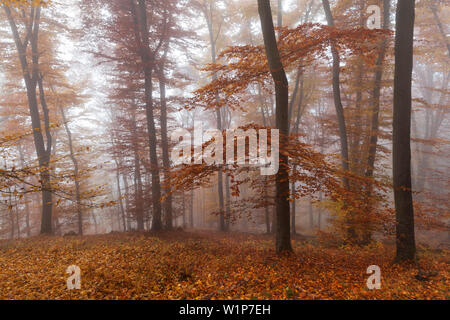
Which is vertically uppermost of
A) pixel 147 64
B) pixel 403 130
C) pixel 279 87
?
pixel 147 64

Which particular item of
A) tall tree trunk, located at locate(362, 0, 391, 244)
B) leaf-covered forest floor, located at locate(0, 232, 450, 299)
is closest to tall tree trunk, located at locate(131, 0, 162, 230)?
leaf-covered forest floor, located at locate(0, 232, 450, 299)

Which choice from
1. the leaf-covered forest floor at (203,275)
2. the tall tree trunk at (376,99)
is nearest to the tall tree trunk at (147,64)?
the leaf-covered forest floor at (203,275)

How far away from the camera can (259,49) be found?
5938 millimetres

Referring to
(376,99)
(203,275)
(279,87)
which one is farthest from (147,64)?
(376,99)

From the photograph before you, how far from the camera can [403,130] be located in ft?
17.8

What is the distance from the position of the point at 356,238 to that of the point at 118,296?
368 inches

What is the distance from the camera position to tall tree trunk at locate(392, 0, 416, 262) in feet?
17.4

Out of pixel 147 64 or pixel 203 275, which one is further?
pixel 147 64

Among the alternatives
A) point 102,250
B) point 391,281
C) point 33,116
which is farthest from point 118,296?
point 33,116

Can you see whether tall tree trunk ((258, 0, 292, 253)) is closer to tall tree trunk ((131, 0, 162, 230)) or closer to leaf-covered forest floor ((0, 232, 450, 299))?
leaf-covered forest floor ((0, 232, 450, 299))

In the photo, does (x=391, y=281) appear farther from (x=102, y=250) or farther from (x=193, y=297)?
(x=102, y=250)

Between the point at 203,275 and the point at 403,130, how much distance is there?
21.7 feet

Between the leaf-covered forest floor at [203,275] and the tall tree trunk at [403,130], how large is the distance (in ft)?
3.00

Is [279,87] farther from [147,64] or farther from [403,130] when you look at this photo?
[147,64]
